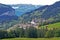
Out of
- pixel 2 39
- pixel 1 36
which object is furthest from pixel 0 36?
pixel 2 39

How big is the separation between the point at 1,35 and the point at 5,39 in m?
6.89

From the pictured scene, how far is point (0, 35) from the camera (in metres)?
55.1

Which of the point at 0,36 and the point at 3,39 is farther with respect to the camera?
the point at 0,36

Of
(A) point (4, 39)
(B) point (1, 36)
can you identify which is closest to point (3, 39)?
(A) point (4, 39)

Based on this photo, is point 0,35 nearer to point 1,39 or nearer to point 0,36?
point 0,36

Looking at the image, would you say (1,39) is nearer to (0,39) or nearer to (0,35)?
(0,39)

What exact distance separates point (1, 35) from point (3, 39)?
6.59m

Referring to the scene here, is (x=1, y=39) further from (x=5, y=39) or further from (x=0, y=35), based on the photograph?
(x=0, y=35)

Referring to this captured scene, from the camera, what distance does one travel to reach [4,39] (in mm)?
48438

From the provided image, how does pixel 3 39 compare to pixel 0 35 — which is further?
pixel 0 35

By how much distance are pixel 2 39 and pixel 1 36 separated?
4.88 m

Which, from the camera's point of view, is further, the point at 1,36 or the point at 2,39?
the point at 1,36

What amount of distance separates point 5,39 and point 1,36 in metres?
6.13

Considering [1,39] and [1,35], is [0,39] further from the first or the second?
[1,35]
